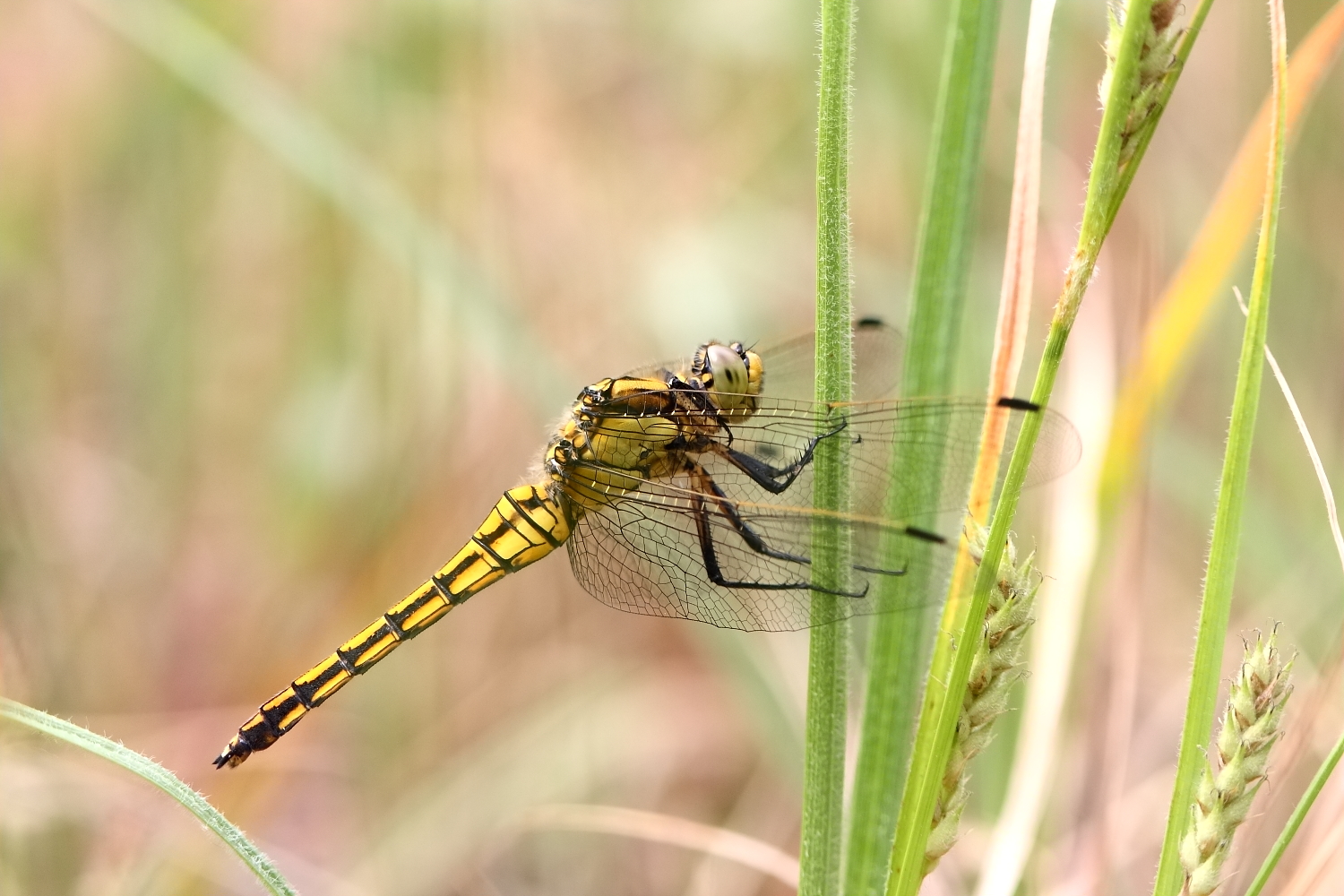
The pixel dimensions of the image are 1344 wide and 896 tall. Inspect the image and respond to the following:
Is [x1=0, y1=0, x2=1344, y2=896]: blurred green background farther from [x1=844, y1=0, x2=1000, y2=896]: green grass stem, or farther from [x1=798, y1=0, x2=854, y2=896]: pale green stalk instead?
[x1=798, y1=0, x2=854, y2=896]: pale green stalk

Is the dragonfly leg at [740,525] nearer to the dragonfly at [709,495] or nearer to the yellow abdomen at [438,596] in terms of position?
the dragonfly at [709,495]

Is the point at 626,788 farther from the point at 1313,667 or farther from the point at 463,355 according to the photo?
the point at 1313,667

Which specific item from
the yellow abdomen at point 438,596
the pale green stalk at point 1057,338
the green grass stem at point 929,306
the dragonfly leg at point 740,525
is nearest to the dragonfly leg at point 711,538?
the dragonfly leg at point 740,525

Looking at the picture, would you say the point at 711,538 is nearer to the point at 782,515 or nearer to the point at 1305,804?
the point at 782,515

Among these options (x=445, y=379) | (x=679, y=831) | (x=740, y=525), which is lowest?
(x=679, y=831)

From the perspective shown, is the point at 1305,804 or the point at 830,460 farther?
the point at 830,460

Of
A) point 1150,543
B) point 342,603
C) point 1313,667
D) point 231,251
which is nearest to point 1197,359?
point 1150,543

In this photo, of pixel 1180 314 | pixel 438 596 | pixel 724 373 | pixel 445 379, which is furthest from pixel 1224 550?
pixel 445 379
